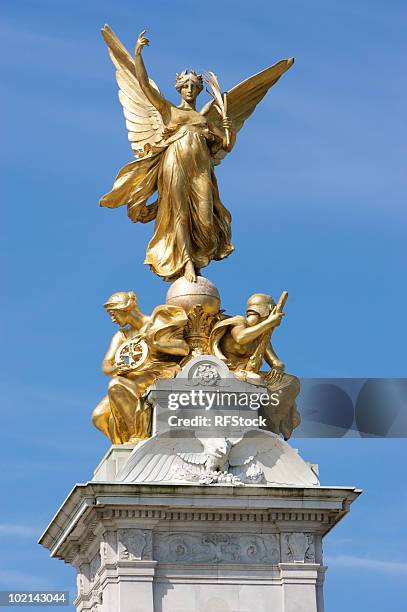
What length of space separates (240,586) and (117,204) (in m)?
7.00

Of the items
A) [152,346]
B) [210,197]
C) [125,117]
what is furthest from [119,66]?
[152,346]

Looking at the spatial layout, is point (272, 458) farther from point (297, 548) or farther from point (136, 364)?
point (136, 364)

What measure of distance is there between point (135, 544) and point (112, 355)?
3454 millimetres

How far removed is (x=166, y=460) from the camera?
27.6 m

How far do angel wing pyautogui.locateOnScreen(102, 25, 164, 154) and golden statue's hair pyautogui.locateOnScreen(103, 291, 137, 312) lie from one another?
2740 millimetres

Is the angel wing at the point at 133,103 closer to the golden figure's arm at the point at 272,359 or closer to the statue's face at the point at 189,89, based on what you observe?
the statue's face at the point at 189,89

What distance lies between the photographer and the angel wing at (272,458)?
91.0 feet

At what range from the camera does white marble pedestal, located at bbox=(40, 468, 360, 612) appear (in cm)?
2689

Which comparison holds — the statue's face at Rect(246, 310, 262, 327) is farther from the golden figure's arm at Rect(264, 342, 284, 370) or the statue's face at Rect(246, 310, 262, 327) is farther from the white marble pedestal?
the white marble pedestal

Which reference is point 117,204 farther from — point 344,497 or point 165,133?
point 344,497

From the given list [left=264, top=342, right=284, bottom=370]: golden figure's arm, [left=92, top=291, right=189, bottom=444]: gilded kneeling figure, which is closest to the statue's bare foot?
[left=92, top=291, right=189, bottom=444]: gilded kneeling figure

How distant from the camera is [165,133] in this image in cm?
3048

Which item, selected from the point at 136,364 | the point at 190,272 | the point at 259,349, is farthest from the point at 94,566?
the point at 190,272

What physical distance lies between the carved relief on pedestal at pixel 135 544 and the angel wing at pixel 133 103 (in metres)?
6.98
